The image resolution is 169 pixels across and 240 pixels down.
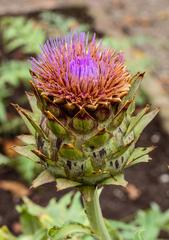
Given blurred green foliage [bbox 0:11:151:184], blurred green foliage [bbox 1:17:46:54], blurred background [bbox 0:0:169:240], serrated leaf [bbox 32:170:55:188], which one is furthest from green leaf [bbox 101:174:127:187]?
blurred green foliage [bbox 1:17:46:54]

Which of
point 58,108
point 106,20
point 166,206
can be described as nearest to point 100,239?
point 58,108

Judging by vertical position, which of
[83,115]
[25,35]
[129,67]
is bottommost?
[83,115]

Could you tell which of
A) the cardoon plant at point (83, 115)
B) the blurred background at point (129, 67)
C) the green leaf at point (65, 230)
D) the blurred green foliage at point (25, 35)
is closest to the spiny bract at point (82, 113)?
the cardoon plant at point (83, 115)

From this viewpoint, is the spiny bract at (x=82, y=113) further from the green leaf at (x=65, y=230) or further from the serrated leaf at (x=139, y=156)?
the green leaf at (x=65, y=230)

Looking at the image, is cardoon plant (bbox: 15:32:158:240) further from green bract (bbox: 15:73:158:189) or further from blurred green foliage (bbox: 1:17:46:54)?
blurred green foliage (bbox: 1:17:46:54)

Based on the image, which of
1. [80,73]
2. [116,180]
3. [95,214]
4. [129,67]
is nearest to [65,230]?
[95,214]

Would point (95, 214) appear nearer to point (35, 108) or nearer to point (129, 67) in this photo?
point (35, 108)

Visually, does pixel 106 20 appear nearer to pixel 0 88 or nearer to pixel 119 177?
pixel 0 88

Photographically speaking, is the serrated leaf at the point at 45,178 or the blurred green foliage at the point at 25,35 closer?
the serrated leaf at the point at 45,178
